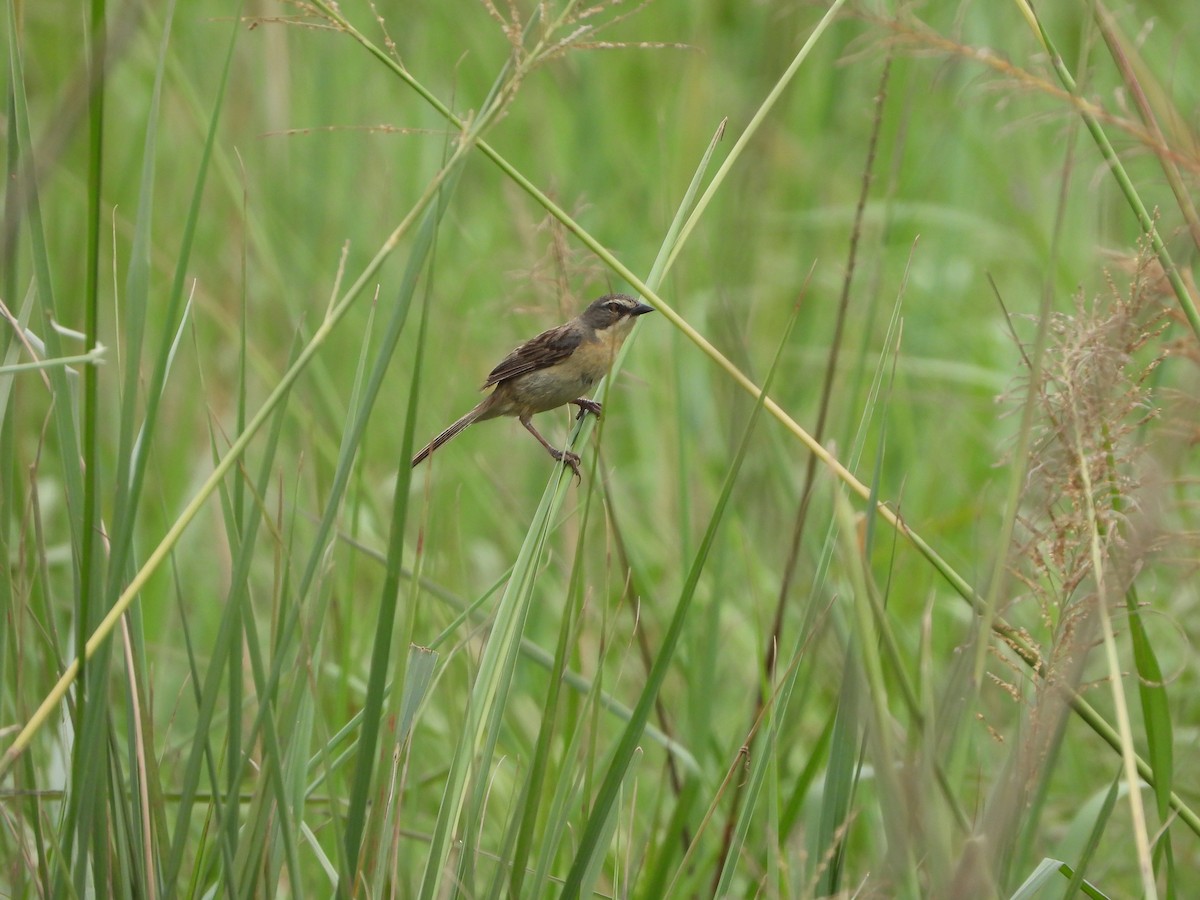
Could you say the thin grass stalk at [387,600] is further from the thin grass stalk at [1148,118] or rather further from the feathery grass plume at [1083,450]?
the thin grass stalk at [1148,118]

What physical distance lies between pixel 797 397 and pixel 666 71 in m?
3.13

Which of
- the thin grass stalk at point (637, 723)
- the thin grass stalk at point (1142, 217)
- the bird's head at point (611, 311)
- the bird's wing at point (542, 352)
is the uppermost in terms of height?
the thin grass stalk at point (1142, 217)

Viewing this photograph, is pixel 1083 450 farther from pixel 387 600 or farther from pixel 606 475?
pixel 606 475

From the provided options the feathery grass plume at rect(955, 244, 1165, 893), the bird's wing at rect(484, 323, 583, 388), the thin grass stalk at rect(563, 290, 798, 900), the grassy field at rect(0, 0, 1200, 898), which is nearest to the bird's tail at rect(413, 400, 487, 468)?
the bird's wing at rect(484, 323, 583, 388)

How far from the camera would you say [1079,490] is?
1.85 meters

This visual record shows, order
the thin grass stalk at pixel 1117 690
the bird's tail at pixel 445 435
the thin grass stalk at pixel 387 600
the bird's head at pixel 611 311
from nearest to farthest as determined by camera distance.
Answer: the thin grass stalk at pixel 1117 690, the thin grass stalk at pixel 387 600, the bird's tail at pixel 445 435, the bird's head at pixel 611 311

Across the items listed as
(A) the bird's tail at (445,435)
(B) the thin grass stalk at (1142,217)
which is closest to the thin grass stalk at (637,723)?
(B) the thin grass stalk at (1142,217)

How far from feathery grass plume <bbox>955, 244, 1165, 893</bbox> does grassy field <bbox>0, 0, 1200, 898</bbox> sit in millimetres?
13

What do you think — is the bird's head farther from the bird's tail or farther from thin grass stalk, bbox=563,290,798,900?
thin grass stalk, bbox=563,290,798,900

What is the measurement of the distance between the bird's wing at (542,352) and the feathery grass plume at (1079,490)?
2077 mm

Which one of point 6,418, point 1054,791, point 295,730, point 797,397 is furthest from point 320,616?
point 797,397

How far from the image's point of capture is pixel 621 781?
189 centimetres

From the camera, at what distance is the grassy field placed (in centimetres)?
176

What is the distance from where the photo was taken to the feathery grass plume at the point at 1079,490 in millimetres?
1711
